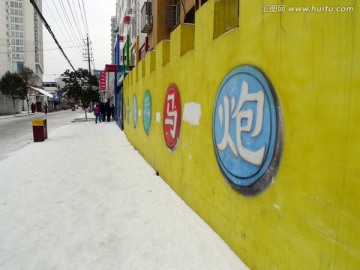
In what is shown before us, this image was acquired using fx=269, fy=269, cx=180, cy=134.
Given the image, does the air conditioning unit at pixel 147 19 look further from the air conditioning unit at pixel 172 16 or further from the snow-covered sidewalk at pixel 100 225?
the snow-covered sidewalk at pixel 100 225

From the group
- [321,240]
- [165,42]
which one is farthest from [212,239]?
[165,42]

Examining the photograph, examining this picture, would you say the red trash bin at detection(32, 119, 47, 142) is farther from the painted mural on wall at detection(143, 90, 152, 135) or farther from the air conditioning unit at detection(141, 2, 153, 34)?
the air conditioning unit at detection(141, 2, 153, 34)

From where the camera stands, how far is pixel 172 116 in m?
5.84

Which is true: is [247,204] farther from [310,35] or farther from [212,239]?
[310,35]

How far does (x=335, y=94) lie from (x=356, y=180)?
23.0 inches

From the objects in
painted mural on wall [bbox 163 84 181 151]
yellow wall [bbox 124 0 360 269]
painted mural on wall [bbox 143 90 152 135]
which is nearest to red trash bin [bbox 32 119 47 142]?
painted mural on wall [bbox 143 90 152 135]

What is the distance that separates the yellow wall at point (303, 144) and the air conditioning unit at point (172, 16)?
10.9m

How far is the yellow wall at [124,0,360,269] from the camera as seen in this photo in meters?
1.75

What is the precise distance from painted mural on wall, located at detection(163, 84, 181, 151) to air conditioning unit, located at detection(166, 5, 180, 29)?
28.8ft

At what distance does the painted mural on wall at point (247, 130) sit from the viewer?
2516mm

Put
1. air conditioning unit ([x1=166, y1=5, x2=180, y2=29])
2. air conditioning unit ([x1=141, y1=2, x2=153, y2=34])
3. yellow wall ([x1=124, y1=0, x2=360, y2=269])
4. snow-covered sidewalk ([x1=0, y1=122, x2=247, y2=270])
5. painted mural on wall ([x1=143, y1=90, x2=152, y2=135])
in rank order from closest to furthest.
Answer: yellow wall ([x1=124, y1=0, x2=360, y2=269]) < snow-covered sidewalk ([x1=0, y1=122, x2=247, y2=270]) < painted mural on wall ([x1=143, y1=90, x2=152, y2=135]) < air conditioning unit ([x1=166, y1=5, x2=180, y2=29]) < air conditioning unit ([x1=141, y1=2, x2=153, y2=34])

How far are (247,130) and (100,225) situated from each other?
274 centimetres

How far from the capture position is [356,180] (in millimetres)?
1693

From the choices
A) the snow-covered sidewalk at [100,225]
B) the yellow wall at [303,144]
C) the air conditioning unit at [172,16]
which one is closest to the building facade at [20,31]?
the air conditioning unit at [172,16]
